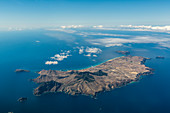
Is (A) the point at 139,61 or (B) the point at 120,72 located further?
(A) the point at 139,61

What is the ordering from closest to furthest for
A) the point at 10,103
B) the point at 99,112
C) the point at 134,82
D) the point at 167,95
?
the point at 99,112 → the point at 10,103 → the point at 167,95 → the point at 134,82

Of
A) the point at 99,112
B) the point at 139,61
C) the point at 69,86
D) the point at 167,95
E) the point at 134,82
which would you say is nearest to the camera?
the point at 99,112

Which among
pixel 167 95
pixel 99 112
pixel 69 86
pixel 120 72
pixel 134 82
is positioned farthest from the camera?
pixel 120 72

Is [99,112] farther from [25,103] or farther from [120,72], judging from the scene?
[120,72]

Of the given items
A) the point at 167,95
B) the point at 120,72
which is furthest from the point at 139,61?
the point at 167,95

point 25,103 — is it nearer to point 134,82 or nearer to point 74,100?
point 74,100

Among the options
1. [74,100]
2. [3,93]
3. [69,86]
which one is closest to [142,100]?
[74,100]
